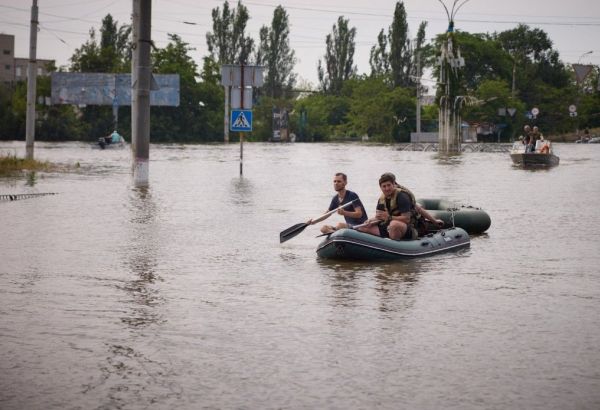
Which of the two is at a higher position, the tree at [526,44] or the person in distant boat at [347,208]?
the tree at [526,44]

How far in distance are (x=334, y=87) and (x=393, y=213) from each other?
12300cm

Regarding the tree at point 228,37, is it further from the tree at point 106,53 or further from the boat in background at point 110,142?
the boat in background at point 110,142

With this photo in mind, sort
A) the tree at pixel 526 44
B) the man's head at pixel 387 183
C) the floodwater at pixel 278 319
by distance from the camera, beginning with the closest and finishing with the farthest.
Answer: the floodwater at pixel 278 319, the man's head at pixel 387 183, the tree at pixel 526 44

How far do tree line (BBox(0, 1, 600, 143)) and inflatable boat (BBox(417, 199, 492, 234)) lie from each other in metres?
86.1

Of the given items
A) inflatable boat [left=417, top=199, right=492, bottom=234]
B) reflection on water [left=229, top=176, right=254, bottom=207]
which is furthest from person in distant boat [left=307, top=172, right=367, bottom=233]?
reflection on water [left=229, top=176, right=254, bottom=207]

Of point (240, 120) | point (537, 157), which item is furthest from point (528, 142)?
point (240, 120)

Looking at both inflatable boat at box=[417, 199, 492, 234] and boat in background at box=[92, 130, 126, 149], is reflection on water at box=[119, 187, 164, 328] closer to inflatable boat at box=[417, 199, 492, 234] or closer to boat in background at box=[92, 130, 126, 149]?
inflatable boat at box=[417, 199, 492, 234]

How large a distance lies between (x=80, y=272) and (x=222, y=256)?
2.45m

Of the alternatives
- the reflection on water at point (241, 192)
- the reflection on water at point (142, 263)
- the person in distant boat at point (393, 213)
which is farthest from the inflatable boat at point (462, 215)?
the reflection on water at point (241, 192)

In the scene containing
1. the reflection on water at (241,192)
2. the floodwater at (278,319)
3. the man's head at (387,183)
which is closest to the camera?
the floodwater at (278,319)

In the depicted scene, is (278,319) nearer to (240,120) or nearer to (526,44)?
(240,120)

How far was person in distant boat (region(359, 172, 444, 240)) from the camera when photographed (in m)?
14.1

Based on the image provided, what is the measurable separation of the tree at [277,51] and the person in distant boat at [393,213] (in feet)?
354

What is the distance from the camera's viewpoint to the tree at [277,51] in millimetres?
121625
